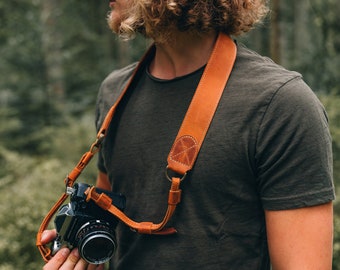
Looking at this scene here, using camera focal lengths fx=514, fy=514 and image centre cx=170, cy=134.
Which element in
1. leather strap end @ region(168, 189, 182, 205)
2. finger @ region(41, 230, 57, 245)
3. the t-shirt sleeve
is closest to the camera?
the t-shirt sleeve

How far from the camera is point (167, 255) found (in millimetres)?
1776

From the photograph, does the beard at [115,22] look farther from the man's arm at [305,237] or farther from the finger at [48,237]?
the man's arm at [305,237]

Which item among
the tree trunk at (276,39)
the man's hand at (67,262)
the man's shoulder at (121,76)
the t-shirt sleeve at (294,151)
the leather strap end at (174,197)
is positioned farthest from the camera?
the tree trunk at (276,39)

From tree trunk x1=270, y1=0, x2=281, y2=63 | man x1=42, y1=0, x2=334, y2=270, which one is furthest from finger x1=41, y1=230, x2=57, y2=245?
tree trunk x1=270, y1=0, x2=281, y2=63

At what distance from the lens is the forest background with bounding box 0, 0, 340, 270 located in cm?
546

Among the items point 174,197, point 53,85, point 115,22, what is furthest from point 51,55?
point 174,197

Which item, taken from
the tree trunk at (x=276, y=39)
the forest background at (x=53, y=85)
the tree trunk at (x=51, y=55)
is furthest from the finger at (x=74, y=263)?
the tree trunk at (x=51, y=55)

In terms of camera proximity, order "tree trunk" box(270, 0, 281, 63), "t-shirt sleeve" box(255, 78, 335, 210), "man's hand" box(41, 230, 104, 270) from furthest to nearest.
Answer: "tree trunk" box(270, 0, 281, 63) < "man's hand" box(41, 230, 104, 270) < "t-shirt sleeve" box(255, 78, 335, 210)

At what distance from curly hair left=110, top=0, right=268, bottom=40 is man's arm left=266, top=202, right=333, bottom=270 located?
685mm

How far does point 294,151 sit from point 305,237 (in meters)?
0.26

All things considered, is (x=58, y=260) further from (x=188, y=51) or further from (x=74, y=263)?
(x=188, y=51)

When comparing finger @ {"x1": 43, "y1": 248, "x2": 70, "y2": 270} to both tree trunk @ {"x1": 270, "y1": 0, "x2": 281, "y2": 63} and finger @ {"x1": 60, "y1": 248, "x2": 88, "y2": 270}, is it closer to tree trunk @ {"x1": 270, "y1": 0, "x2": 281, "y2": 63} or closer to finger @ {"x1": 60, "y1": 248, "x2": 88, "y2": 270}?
finger @ {"x1": 60, "y1": 248, "x2": 88, "y2": 270}

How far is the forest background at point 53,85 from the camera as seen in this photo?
17.9 ft

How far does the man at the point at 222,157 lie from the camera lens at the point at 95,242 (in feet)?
0.23
